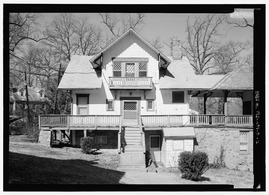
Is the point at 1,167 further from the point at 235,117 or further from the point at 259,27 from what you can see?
the point at 235,117

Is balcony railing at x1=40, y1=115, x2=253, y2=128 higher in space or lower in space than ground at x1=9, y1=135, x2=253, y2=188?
higher

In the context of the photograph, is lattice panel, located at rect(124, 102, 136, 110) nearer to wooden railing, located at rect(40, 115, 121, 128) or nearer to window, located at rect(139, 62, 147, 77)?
wooden railing, located at rect(40, 115, 121, 128)

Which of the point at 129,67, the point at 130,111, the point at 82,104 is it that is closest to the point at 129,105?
the point at 130,111

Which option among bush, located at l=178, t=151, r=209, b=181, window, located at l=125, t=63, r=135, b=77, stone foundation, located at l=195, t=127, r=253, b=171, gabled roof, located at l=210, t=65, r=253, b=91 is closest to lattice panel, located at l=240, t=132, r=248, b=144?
stone foundation, located at l=195, t=127, r=253, b=171

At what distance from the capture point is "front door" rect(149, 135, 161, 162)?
51.6 feet

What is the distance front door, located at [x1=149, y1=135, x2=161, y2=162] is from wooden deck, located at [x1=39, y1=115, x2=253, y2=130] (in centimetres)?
120

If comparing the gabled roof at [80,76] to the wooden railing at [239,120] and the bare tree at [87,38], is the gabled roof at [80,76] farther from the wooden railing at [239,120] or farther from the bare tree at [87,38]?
the wooden railing at [239,120]

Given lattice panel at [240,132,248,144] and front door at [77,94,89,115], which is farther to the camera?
front door at [77,94,89,115]

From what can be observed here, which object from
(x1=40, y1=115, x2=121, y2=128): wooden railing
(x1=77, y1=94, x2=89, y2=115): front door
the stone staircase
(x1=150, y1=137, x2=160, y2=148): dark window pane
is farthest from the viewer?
(x1=77, y1=94, x2=89, y2=115): front door

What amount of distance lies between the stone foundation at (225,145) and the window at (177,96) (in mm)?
2452

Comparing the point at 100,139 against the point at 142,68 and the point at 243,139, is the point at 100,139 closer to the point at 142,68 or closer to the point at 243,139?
the point at 142,68

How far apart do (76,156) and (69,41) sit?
295 inches

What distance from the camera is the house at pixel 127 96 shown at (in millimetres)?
15303

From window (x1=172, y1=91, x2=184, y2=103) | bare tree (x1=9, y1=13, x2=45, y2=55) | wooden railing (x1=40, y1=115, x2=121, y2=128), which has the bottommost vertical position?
wooden railing (x1=40, y1=115, x2=121, y2=128)
